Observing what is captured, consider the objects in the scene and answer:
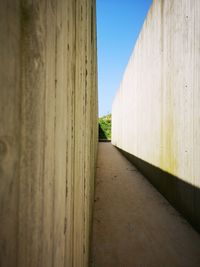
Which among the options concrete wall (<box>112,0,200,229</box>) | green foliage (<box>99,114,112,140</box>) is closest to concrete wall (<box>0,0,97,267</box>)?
concrete wall (<box>112,0,200,229</box>)

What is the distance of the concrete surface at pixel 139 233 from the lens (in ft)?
7.57

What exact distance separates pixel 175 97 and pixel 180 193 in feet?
5.79

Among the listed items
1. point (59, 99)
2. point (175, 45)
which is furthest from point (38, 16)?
point (175, 45)

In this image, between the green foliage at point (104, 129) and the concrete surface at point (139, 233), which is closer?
the concrete surface at point (139, 233)

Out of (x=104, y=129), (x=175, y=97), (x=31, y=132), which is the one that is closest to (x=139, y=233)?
(x=175, y=97)

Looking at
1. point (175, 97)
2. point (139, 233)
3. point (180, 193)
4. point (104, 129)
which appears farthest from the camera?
point (104, 129)

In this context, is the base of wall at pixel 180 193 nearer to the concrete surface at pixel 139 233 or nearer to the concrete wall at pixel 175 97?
the concrete wall at pixel 175 97

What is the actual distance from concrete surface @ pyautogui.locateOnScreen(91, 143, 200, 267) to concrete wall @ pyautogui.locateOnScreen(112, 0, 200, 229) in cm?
33

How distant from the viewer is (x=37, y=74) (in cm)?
48

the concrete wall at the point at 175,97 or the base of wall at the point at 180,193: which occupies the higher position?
the concrete wall at the point at 175,97

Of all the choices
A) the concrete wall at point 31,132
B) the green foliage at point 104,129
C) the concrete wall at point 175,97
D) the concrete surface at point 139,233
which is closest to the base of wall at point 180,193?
the concrete wall at point 175,97

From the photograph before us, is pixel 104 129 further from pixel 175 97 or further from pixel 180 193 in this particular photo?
pixel 180 193

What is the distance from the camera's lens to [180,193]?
11.6 ft

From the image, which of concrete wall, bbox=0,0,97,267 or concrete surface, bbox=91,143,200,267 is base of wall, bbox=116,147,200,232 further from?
concrete wall, bbox=0,0,97,267
